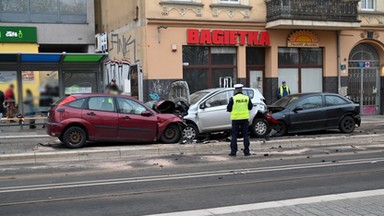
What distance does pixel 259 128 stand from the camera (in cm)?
1415

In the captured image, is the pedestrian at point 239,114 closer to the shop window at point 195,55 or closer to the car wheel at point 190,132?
the car wheel at point 190,132

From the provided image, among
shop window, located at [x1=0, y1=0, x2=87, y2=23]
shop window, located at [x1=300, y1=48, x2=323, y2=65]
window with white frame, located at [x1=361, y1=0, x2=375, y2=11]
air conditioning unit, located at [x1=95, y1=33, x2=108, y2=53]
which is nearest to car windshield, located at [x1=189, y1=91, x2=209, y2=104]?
shop window, located at [x1=300, y1=48, x2=323, y2=65]

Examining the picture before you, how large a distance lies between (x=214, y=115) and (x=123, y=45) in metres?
9.19

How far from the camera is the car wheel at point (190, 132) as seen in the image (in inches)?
518

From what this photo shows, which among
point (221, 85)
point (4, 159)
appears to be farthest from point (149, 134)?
point (221, 85)

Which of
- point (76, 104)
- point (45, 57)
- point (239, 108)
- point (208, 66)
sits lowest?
point (239, 108)

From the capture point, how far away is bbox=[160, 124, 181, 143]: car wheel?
1269cm

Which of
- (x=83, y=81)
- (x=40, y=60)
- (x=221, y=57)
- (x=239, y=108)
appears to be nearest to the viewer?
(x=239, y=108)

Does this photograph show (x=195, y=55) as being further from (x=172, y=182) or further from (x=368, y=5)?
(x=172, y=182)

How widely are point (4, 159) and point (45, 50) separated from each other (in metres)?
17.2

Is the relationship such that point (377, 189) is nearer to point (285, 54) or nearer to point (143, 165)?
point (143, 165)

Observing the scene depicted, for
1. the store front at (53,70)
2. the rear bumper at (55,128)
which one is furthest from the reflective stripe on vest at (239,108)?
the store front at (53,70)

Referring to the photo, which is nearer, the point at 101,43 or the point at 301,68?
the point at 301,68

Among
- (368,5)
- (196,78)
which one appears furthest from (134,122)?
(368,5)
